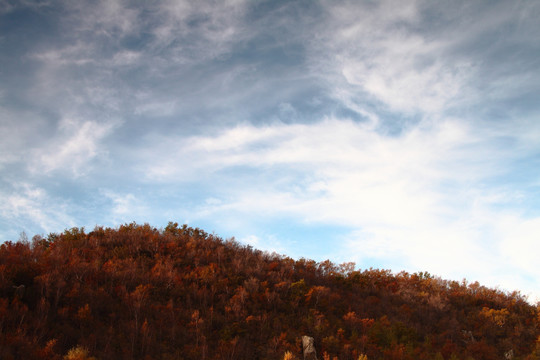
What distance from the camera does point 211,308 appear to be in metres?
10.2

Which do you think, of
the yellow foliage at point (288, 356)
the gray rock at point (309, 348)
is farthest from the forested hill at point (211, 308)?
the gray rock at point (309, 348)

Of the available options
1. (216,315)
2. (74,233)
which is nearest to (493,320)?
(216,315)

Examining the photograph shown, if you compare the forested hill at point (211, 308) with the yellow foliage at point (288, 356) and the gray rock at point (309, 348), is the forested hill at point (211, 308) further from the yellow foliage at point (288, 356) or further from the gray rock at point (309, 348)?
the gray rock at point (309, 348)

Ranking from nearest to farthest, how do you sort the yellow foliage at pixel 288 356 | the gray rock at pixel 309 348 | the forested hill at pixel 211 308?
the forested hill at pixel 211 308 → the yellow foliage at pixel 288 356 → the gray rock at pixel 309 348

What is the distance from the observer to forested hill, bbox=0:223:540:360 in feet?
27.1

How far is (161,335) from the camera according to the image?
8836mm

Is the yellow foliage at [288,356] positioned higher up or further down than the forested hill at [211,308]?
further down

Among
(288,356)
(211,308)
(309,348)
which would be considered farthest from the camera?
(211,308)

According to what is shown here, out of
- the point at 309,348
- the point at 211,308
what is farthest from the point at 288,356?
the point at 211,308

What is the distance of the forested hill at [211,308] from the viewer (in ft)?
27.1

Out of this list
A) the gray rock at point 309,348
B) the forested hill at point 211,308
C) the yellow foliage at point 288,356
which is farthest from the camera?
the gray rock at point 309,348

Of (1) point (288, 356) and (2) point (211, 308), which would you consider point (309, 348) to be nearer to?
(1) point (288, 356)

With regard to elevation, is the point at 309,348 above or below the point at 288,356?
above

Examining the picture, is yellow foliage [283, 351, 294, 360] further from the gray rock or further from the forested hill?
the gray rock
